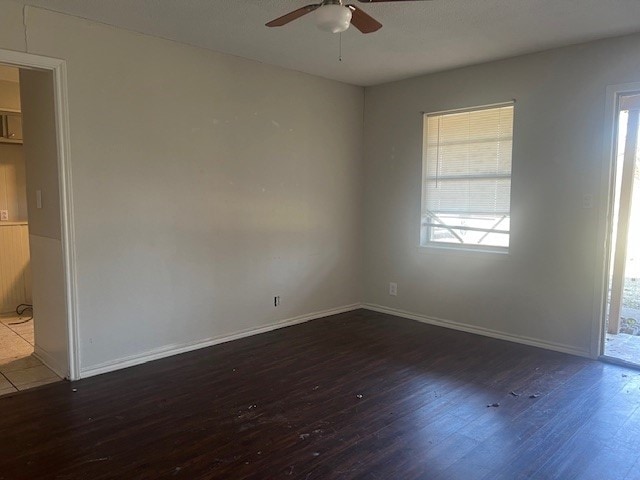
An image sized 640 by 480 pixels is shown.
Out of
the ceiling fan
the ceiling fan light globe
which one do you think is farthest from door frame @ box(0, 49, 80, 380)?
the ceiling fan light globe

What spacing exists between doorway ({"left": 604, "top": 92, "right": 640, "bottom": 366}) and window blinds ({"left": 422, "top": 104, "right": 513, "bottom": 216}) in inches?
35.7

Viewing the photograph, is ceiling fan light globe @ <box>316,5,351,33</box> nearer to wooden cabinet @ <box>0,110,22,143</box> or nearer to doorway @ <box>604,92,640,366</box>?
doorway @ <box>604,92,640,366</box>

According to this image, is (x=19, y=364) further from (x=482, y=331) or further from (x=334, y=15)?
(x=482, y=331)

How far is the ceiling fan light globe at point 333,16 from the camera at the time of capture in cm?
224

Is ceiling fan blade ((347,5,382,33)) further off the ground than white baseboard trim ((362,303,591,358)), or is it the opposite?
ceiling fan blade ((347,5,382,33))

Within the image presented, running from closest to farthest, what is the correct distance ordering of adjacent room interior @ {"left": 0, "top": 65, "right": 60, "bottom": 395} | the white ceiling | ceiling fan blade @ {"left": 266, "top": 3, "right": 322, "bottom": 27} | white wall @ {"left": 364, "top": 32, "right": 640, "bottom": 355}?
1. ceiling fan blade @ {"left": 266, "top": 3, "right": 322, "bottom": 27}
2. the white ceiling
3. white wall @ {"left": 364, "top": 32, "right": 640, "bottom": 355}
4. adjacent room interior @ {"left": 0, "top": 65, "right": 60, "bottom": 395}

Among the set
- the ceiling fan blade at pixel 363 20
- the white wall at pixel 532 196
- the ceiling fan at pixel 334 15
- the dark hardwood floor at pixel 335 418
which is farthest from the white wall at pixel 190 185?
the ceiling fan blade at pixel 363 20

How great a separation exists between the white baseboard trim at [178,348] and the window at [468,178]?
5.21 feet

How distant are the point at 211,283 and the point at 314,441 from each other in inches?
78.5

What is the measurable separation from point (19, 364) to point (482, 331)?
4054mm

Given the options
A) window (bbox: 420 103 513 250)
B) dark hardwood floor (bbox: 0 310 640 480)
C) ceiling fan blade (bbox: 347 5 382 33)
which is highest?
ceiling fan blade (bbox: 347 5 382 33)

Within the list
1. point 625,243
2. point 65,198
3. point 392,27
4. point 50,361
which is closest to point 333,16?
point 392,27

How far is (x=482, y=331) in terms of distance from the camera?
Answer: 14.8ft

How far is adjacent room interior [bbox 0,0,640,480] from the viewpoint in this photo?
2600 millimetres
